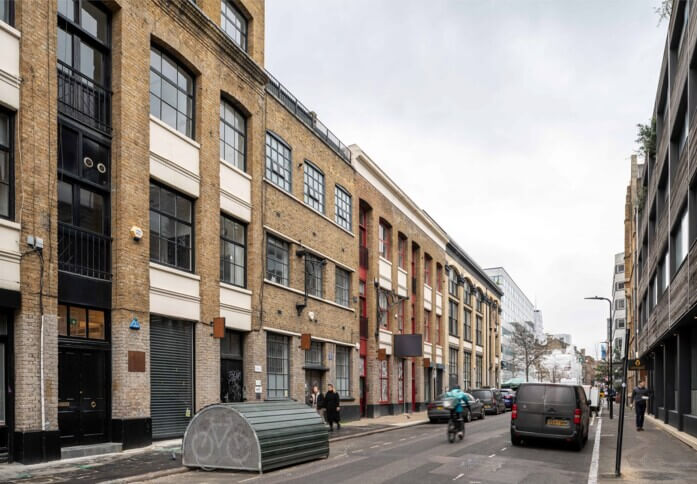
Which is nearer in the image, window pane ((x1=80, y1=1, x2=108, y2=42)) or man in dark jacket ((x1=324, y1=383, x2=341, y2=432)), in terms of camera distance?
window pane ((x1=80, y1=1, x2=108, y2=42))

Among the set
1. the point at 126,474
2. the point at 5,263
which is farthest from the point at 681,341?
the point at 5,263

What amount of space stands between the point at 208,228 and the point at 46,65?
7.29m

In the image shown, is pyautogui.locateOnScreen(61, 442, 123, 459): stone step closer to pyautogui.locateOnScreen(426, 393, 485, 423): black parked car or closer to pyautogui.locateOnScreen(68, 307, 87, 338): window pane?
pyautogui.locateOnScreen(68, 307, 87, 338): window pane

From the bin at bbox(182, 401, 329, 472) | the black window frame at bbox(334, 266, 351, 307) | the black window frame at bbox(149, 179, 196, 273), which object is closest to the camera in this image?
the bin at bbox(182, 401, 329, 472)

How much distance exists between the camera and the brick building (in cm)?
1506

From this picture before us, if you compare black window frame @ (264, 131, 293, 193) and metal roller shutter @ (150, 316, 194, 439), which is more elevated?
black window frame @ (264, 131, 293, 193)

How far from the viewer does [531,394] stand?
19.2 m

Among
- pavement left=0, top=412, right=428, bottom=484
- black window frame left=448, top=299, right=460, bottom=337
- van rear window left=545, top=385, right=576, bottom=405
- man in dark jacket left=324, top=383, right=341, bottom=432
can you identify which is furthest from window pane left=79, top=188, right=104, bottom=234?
black window frame left=448, top=299, right=460, bottom=337

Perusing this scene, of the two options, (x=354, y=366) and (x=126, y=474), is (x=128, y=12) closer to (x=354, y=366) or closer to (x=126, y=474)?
(x=126, y=474)

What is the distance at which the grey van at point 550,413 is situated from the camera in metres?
18.4

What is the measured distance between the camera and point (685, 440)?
2209cm

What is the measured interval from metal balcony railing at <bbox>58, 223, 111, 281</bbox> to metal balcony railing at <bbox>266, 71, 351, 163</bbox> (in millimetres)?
10917

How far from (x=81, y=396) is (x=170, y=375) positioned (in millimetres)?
3356

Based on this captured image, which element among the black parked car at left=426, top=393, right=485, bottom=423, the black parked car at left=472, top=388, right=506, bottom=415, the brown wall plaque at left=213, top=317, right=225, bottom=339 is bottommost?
the black parked car at left=472, top=388, right=506, bottom=415
